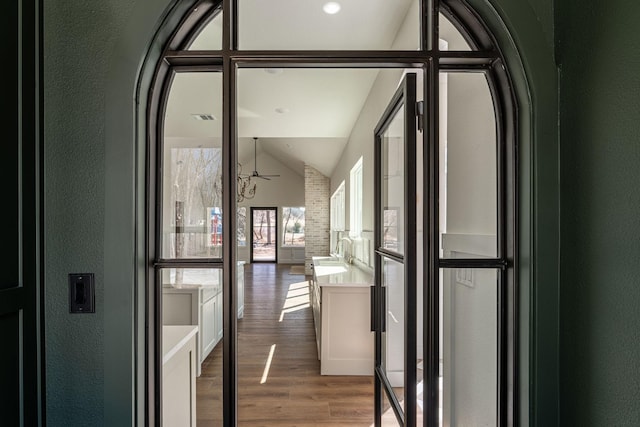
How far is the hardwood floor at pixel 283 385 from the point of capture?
1519mm

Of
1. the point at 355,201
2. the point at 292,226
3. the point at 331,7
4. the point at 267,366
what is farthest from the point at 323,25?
the point at 292,226

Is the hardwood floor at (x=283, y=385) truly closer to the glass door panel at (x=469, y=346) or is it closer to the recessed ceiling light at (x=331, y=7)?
the glass door panel at (x=469, y=346)

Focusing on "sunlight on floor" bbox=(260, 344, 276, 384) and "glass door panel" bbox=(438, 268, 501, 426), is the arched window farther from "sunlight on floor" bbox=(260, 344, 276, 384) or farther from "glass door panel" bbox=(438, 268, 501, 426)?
"sunlight on floor" bbox=(260, 344, 276, 384)

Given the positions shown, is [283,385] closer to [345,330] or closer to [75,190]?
[345,330]

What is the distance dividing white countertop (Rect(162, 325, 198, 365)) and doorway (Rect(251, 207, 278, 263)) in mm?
13347

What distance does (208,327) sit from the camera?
4.78 ft

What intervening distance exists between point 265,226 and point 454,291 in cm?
1340

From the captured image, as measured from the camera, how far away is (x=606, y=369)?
3.39 feet

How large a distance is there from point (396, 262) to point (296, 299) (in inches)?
221

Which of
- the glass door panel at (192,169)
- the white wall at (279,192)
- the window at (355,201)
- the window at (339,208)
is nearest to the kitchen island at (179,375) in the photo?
the glass door panel at (192,169)

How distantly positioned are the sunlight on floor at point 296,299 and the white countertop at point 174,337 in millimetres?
4204

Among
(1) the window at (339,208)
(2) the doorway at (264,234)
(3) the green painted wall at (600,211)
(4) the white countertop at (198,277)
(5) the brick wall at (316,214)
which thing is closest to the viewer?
(3) the green painted wall at (600,211)

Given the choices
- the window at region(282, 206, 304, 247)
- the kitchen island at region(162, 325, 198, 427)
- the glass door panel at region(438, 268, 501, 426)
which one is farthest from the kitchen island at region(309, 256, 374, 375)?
the window at region(282, 206, 304, 247)
